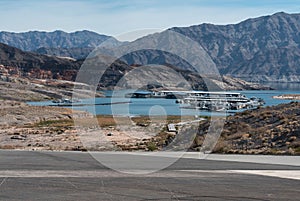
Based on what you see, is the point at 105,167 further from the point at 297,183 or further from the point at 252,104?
the point at 252,104

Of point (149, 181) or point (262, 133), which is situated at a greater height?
point (149, 181)

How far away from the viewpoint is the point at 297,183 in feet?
47.1

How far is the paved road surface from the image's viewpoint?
12336 mm

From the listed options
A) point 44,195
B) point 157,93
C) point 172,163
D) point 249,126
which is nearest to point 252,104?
point 157,93

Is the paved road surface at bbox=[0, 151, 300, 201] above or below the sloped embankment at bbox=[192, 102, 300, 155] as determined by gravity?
above

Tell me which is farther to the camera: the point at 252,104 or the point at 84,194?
the point at 252,104

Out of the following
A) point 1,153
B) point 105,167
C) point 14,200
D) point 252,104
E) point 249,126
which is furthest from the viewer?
point 252,104

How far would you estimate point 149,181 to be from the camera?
14.7 metres

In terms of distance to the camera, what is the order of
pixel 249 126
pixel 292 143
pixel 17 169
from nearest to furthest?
1. pixel 17 169
2. pixel 292 143
3. pixel 249 126

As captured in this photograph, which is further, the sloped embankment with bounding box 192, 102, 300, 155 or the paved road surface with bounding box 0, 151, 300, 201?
the sloped embankment with bounding box 192, 102, 300, 155

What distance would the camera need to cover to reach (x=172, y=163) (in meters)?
19.1

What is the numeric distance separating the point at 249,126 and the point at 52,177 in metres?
21.1

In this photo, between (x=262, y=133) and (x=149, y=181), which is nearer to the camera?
(x=149, y=181)

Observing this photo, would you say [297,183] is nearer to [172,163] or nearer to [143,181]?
[143,181]
